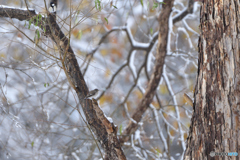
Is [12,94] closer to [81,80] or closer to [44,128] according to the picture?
[44,128]

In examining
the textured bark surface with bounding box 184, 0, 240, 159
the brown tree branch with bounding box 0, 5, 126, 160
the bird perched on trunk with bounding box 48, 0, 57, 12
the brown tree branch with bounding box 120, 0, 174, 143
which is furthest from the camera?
the brown tree branch with bounding box 120, 0, 174, 143

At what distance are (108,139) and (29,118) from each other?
132 cm

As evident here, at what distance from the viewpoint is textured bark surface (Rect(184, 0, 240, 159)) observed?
4.14ft

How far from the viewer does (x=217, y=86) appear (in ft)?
4.29

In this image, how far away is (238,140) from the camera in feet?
4.09

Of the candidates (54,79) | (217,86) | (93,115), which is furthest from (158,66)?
(217,86)

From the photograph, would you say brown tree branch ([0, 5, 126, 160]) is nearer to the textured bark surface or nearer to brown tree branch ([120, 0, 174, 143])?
the textured bark surface

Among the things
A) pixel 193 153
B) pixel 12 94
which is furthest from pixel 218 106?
pixel 12 94

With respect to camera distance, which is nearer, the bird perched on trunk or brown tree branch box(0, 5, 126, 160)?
brown tree branch box(0, 5, 126, 160)

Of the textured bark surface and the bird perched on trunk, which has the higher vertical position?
the bird perched on trunk

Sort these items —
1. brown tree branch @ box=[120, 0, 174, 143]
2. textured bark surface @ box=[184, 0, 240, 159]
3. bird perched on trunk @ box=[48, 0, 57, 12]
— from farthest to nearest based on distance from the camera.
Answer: brown tree branch @ box=[120, 0, 174, 143] → bird perched on trunk @ box=[48, 0, 57, 12] → textured bark surface @ box=[184, 0, 240, 159]

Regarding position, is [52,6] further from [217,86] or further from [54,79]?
[217,86]

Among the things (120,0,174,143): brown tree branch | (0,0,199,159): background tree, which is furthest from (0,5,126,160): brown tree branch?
(120,0,174,143): brown tree branch

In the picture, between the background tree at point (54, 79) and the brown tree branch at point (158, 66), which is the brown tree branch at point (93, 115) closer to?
the background tree at point (54, 79)
